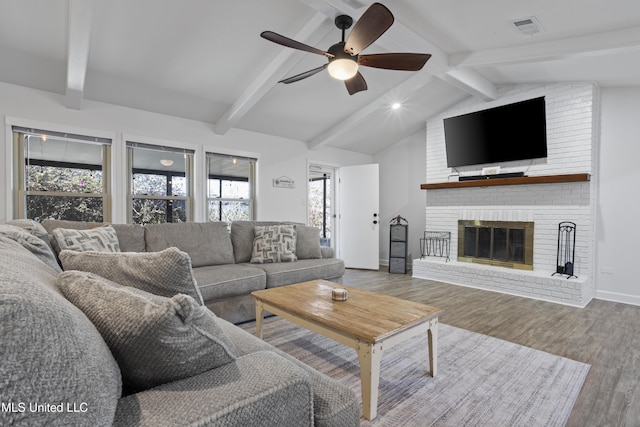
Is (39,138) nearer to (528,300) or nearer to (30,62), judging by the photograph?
(30,62)

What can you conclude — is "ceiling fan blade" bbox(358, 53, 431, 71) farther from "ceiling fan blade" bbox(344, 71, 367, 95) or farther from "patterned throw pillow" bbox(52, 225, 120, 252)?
"patterned throw pillow" bbox(52, 225, 120, 252)

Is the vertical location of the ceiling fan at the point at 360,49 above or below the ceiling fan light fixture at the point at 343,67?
above

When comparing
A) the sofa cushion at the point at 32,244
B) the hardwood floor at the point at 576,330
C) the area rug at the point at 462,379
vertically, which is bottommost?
the hardwood floor at the point at 576,330

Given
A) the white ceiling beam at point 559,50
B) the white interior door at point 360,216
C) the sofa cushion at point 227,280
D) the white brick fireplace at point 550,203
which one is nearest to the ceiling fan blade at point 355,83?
the white ceiling beam at point 559,50

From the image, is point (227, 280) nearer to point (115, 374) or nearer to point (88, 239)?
point (88, 239)

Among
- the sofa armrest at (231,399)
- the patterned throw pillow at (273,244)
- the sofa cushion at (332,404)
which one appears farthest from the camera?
the patterned throw pillow at (273,244)

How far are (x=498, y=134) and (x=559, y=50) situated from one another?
1621 mm

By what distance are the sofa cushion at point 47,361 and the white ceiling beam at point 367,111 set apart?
14.2ft

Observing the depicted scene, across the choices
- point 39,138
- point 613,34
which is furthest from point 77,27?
point 613,34

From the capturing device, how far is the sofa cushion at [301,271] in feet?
10.8

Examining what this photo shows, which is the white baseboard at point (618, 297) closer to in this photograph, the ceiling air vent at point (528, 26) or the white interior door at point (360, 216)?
the white interior door at point (360, 216)

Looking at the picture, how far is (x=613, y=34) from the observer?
294 centimetres

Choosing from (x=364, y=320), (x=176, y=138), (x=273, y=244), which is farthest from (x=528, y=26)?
(x=176, y=138)

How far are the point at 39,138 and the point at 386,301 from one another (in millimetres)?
3990
